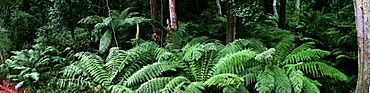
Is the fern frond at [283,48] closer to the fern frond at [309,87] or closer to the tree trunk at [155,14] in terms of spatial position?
the fern frond at [309,87]

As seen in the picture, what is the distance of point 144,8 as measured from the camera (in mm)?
11570

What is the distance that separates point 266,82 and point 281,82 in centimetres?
29

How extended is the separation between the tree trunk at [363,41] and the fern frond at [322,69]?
2.61ft

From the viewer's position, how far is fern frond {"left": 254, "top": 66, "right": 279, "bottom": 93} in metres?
5.55

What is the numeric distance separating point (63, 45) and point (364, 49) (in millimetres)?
7441

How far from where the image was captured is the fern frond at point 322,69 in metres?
6.22

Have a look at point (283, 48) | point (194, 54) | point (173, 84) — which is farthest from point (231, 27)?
point (173, 84)

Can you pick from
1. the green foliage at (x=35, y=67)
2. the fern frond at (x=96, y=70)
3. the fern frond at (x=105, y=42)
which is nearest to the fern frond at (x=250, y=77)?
the fern frond at (x=96, y=70)

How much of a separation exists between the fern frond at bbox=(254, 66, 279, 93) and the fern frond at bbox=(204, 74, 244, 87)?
28cm

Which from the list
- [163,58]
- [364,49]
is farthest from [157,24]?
[364,49]

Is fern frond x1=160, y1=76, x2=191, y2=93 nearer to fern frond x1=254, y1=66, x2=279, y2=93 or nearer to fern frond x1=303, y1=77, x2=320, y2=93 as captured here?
fern frond x1=254, y1=66, x2=279, y2=93

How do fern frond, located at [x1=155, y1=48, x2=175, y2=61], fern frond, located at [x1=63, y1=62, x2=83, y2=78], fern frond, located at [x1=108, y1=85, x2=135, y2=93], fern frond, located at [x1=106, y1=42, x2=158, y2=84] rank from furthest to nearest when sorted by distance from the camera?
1. fern frond, located at [x1=63, y1=62, x2=83, y2=78]
2. fern frond, located at [x1=106, y1=42, x2=158, y2=84]
3. fern frond, located at [x1=155, y1=48, x2=175, y2=61]
4. fern frond, located at [x1=108, y1=85, x2=135, y2=93]

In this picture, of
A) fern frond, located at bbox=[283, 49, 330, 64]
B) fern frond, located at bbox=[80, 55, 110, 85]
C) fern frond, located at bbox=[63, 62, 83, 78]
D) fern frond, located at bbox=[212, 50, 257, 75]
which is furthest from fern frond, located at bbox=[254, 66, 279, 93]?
fern frond, located at bbox=[63, 62, 83, 78]

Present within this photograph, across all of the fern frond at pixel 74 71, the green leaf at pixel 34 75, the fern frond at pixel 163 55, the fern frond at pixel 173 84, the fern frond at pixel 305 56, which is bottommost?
the green leaf at pixel 34 75
